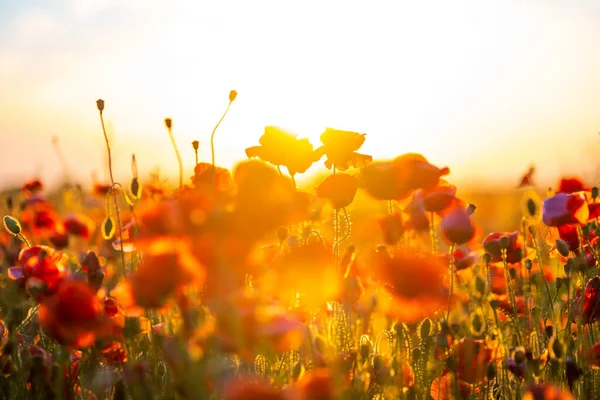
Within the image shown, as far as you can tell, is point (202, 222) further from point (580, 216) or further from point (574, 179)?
point (574, 179)

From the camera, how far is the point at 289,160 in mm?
2098

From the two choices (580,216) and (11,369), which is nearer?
(11,369)

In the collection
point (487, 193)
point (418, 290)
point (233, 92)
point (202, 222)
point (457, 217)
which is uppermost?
point (233, 92)

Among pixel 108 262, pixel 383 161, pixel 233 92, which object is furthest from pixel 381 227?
pixel 108 262

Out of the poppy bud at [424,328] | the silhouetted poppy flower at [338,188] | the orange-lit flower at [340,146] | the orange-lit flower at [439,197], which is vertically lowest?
the poppy bud at [424,328]

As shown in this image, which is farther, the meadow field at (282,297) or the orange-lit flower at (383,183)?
the orange-lit flower at (383,183)

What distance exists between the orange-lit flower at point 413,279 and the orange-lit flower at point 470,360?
149 millimetres

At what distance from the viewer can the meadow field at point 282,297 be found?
3.92 ft

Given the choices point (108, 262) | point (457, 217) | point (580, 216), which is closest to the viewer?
point (457, 217)

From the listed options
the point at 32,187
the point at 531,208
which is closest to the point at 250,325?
the point at 531,208

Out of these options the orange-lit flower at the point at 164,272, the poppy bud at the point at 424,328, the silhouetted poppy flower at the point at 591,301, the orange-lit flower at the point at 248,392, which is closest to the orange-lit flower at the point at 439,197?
the poppy bud at the point at 424,328

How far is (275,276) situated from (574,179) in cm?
135

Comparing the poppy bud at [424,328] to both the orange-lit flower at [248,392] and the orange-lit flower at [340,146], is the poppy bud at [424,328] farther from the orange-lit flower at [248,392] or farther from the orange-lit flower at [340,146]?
the orange-lit flower at [248,392]

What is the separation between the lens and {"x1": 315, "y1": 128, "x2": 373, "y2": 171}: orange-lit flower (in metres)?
2.15
